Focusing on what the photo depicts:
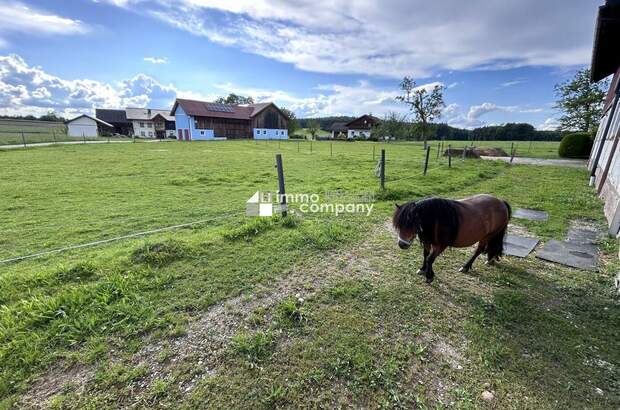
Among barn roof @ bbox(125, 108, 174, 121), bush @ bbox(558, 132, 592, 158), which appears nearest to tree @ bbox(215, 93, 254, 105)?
barn roof @ bbox(125, 108, 174, 121)

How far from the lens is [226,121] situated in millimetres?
42531

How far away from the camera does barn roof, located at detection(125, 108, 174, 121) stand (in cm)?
5225

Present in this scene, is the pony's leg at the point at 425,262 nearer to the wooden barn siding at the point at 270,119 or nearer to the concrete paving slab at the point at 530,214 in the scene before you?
the concrete paving slab at the point at 530,214

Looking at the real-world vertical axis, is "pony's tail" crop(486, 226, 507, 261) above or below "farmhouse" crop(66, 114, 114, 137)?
below

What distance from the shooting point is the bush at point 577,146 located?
19.1 metres

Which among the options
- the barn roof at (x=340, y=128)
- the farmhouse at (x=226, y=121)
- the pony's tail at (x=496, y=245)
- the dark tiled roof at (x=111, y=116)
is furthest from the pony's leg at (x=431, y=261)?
the dark tiled roof at (x=111, y=116)

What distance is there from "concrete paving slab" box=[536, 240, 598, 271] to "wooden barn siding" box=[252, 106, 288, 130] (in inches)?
1801

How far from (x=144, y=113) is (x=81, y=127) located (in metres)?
10.9

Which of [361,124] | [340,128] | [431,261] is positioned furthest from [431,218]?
[340,128]

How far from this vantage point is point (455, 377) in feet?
6.48

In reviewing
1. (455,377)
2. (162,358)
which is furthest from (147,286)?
(455,377)

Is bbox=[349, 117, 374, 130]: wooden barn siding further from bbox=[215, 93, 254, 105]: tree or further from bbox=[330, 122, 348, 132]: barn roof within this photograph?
bbox=[215, 93, 254, 105]: tree

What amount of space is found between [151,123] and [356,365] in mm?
62586

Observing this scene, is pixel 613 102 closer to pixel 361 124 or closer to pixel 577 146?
pixel 577 146
